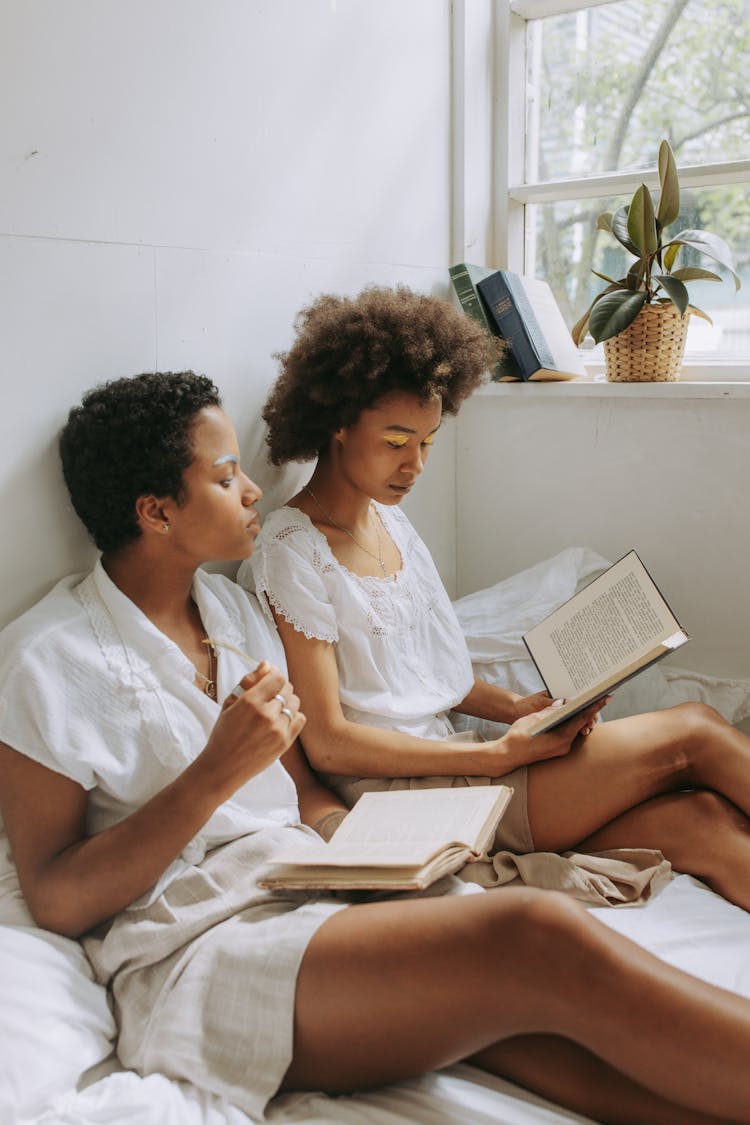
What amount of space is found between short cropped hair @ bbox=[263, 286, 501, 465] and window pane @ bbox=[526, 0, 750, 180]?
31.9 inches

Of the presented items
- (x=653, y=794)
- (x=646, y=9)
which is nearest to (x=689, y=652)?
(x=653, y=794)

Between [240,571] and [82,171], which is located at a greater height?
[82,171]

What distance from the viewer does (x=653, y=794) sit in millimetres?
1539

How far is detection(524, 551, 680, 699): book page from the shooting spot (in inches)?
53.7

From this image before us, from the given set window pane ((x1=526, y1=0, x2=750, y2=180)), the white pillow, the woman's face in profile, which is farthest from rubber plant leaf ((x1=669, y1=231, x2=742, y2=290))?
the white pillow

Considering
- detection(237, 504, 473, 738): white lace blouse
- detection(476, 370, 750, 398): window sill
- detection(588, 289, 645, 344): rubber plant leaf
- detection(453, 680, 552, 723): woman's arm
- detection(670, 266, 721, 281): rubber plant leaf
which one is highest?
detection(670, 266, 721, 281): rubber plant leaf

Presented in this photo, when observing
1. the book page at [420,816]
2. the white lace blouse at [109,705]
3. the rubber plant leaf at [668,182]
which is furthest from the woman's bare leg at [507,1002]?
the rubber plant leaf at [668,182]

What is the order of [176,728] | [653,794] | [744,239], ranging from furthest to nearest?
[744,239] → [653,794] → [176,728]

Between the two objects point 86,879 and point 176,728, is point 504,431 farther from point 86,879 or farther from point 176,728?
point 86,879

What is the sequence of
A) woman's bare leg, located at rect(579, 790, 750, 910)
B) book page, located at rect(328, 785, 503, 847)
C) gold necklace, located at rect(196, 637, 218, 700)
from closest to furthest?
book page, located at rect(328, 785, 503, 847) → gold necklace, located at rect(196, 637, 218, 700) → woman's bare leg, located at rect(579, 790, 750, 910)

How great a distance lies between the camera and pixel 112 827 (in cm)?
116

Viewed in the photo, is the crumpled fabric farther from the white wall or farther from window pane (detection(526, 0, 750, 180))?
window pane (detection(526, 0, 750, 180))

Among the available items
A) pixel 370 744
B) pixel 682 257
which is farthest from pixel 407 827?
pixel 682 257

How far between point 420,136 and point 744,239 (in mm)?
691
